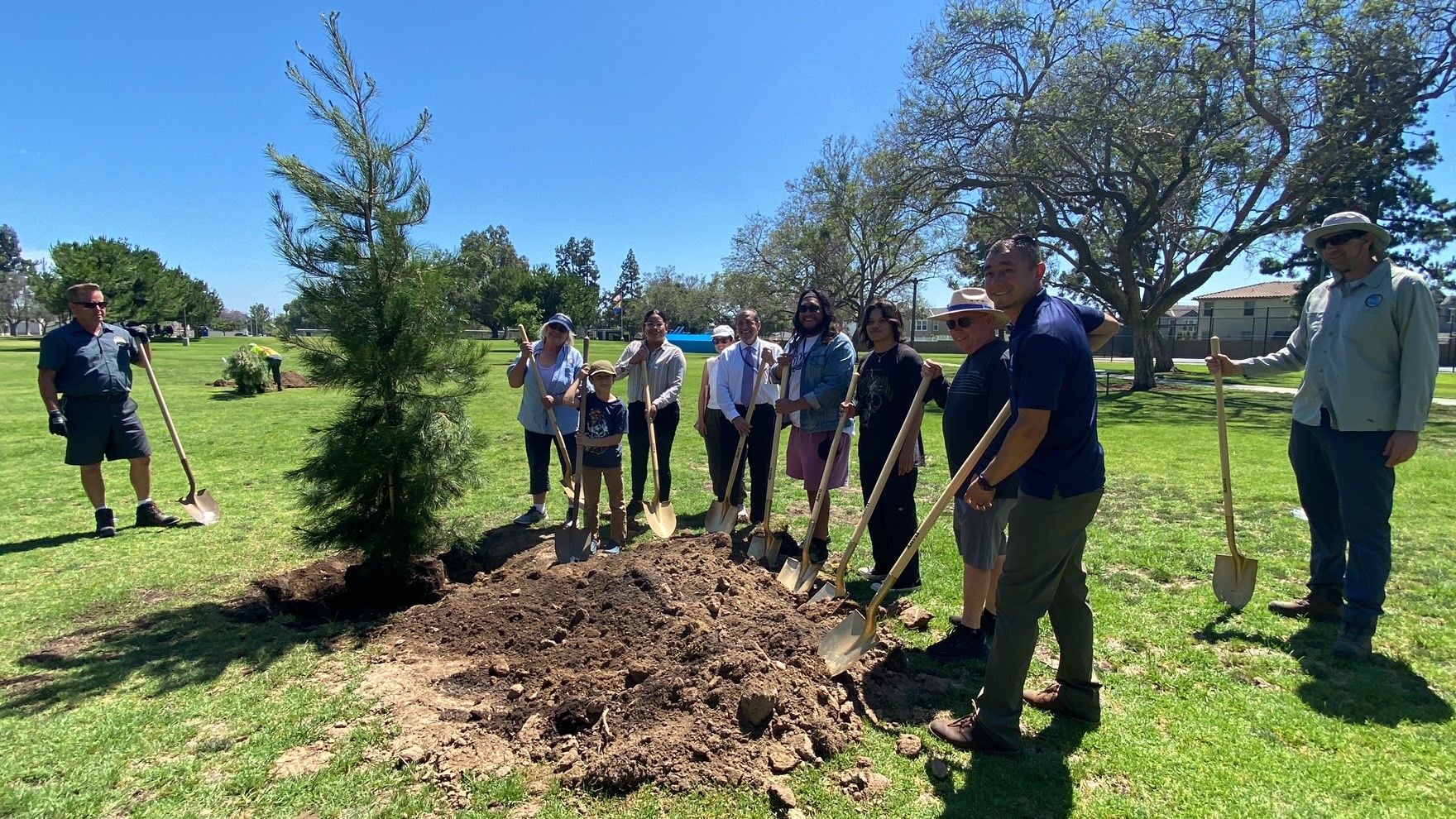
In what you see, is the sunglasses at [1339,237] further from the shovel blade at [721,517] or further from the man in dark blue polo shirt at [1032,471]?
the shovel blade at [721,517]

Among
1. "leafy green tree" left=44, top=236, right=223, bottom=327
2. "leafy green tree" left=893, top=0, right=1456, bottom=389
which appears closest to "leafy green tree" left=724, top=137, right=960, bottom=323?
"leafy green tree" left=893, top=0, right=1456, bottom=389

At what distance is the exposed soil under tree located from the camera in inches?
114

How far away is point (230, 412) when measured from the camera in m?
14.0

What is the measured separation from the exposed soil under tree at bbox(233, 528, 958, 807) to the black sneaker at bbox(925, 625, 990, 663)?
0.26 metres

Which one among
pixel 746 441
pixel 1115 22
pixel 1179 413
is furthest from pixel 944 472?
pixel 1115 22

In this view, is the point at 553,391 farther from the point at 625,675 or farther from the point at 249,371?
the point at 249,371

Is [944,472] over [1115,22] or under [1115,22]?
under

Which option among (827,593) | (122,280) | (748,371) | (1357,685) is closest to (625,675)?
(827,593)

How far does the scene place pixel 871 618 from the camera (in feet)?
11.2

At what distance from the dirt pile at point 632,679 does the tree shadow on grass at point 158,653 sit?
2.06 feet

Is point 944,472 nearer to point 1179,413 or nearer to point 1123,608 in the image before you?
point 1123,608

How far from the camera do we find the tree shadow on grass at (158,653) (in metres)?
3.51

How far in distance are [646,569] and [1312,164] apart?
2104cm

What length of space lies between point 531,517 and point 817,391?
10.4 feet
